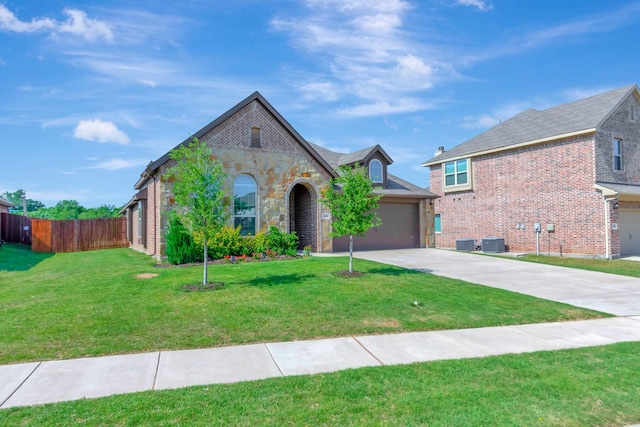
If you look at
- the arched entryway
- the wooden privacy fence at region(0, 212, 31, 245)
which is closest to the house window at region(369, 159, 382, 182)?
the arched entryway

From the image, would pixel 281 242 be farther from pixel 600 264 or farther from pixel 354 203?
pixel 600 264

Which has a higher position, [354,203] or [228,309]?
[354,203]

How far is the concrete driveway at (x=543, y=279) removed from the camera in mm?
9180


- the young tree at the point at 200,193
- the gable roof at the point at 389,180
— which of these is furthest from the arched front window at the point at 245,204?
the young tree at the point at 200,193

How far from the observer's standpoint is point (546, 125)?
20.9 metres

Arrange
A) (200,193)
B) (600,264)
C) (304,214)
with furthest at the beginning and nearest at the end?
(304,214) < (600,264) < (200,193)

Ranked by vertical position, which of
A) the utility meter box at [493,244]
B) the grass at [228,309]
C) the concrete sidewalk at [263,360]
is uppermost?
the utility meter box at [493,244]

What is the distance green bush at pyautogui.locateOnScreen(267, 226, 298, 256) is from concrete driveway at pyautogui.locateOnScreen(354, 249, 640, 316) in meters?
3.48

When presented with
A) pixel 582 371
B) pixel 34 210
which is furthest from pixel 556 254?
pixel 34 210

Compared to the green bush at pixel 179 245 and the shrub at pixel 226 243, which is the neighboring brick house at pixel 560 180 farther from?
the green bush at pixel 179 245

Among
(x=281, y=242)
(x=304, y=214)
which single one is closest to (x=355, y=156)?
(x=304, y=214)

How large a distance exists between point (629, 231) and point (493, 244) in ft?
20.8

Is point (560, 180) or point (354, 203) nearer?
point (354, 203)

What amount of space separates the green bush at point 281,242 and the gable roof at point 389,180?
5226 millimetres
